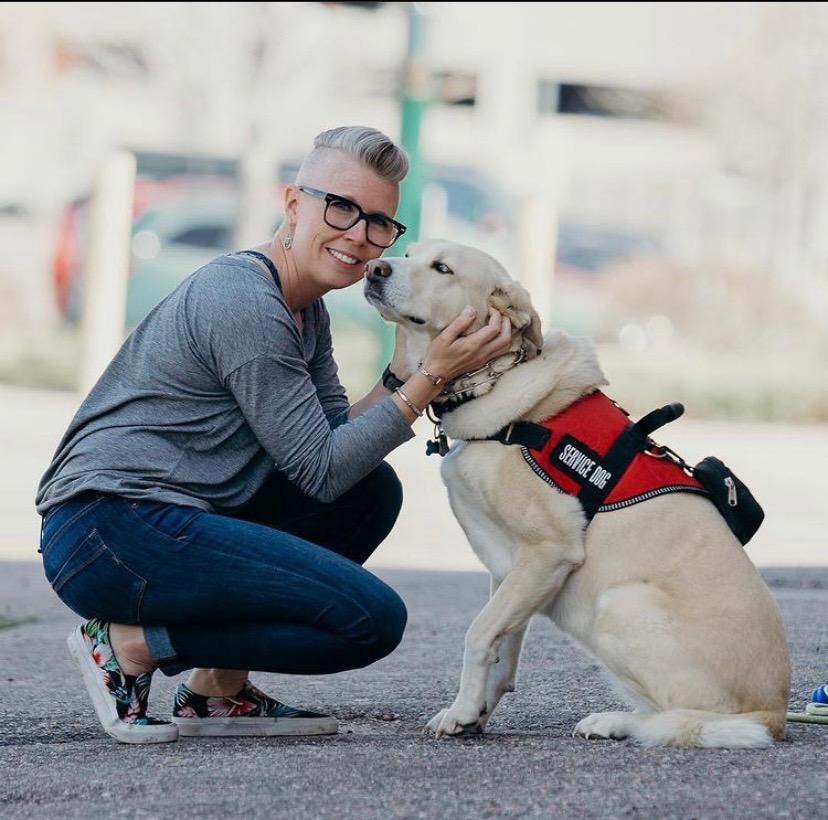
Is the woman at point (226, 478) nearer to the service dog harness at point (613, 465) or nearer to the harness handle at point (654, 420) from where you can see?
the service dog harness at point (613, 465)

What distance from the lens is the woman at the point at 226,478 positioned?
11.8ft

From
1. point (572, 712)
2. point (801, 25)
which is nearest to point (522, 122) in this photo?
point (801, 25)

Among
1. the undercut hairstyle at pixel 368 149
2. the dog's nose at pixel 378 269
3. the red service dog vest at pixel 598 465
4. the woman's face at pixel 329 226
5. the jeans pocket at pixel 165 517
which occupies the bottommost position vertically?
the jeans pocket at pixel 165 517

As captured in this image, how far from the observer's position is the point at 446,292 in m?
3.94

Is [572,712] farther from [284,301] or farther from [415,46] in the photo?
[415,46]

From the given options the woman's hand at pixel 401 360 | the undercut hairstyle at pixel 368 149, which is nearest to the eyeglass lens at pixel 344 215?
the undercut hairstyle at pixel 368 149

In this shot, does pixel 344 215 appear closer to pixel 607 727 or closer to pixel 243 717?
pixel 243 717

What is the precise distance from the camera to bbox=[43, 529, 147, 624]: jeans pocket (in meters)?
3.60

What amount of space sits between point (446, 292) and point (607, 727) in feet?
4.06

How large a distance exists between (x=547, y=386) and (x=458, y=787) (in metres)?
1.20

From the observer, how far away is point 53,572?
12.2 feet

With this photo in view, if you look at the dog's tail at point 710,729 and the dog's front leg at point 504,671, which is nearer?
the dog's tail at point 710,729

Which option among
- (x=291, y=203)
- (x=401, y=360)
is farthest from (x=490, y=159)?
(x=291, y=203)

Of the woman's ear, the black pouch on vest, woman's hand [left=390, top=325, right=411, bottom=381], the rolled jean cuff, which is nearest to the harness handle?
the black pouch on vest
